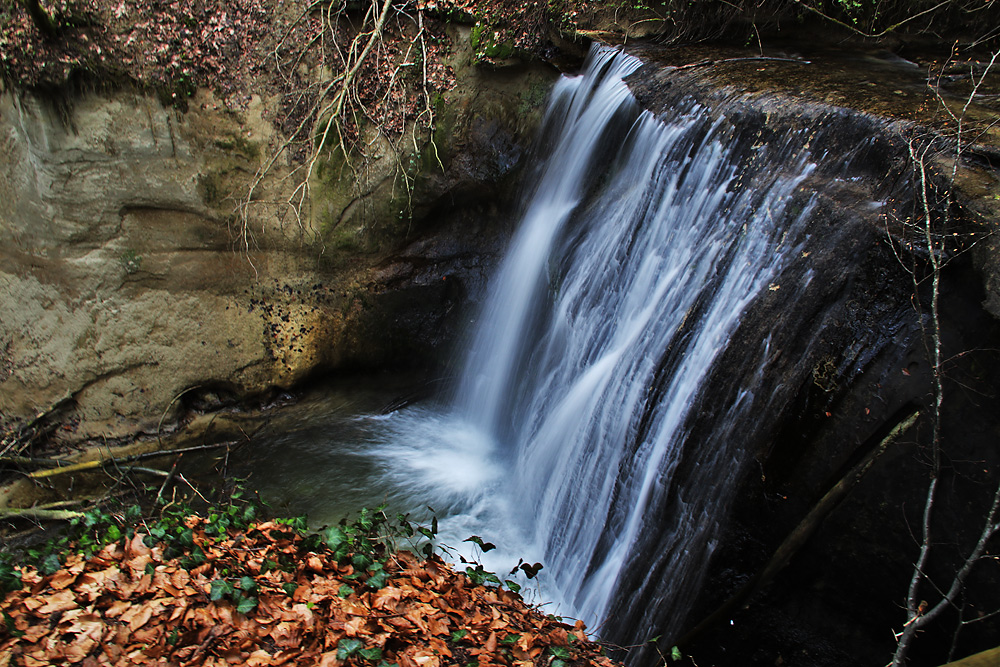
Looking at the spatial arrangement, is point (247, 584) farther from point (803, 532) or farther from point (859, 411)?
point (859, 411)

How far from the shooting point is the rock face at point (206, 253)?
546 cm

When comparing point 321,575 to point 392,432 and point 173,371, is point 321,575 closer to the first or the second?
point 392,432

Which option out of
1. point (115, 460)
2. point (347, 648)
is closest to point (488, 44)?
point (115, 460)

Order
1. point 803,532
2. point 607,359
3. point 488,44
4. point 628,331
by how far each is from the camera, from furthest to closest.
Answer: point 488,44 → point 607,359 → point 628,331 → point 803,532

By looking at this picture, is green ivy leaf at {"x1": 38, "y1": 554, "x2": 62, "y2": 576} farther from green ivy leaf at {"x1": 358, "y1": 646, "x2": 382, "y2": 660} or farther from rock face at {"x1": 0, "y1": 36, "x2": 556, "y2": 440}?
rock face at {"x1": 0, "y1": 36, "x2": 556, "y2": 440}

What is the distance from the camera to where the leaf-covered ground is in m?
2.86

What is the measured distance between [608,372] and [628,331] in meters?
0.34

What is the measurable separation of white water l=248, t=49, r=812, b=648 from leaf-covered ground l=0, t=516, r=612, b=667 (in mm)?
810

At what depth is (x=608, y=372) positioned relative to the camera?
14.9ft

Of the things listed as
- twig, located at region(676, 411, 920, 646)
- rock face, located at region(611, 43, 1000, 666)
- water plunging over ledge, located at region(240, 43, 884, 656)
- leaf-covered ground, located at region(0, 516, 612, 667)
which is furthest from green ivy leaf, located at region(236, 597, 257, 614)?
twig, located at region(676, 411, 920, 646)

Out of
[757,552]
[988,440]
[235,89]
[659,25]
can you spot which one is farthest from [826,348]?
[235,89]

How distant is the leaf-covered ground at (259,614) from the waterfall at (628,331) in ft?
2.18

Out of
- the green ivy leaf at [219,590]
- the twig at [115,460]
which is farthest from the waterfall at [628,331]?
the twig at [115,460]

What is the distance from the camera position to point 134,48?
17.7 ft
